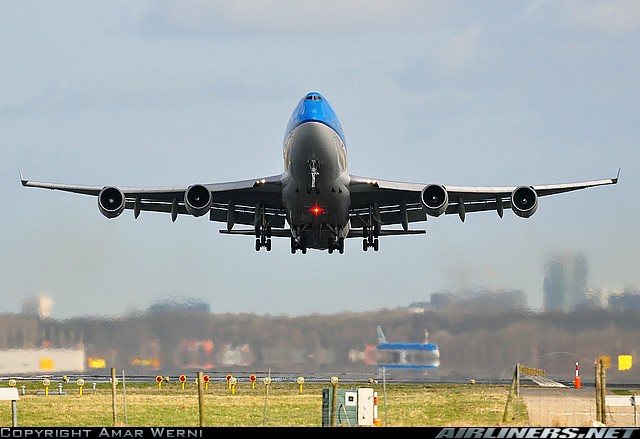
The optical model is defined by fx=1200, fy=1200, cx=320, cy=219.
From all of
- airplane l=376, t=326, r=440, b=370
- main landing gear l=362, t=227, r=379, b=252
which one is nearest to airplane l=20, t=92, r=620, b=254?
main landing gear l=362, t=227, r=379, b=252

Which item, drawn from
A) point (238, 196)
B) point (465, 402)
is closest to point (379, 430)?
point (465, 402)

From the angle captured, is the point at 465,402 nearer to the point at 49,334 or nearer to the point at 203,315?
the point at 203,315

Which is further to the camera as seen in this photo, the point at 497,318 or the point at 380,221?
the point at 380,221

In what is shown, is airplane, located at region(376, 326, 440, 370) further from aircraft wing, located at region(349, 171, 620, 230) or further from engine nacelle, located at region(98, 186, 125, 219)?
engine nacelle, located at region(98, 186, 125, 219)

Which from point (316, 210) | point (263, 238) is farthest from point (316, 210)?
point (263, 238)

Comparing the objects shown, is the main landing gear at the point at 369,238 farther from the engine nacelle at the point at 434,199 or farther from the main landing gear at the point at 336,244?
the engine nacelle at the point at 434,199
